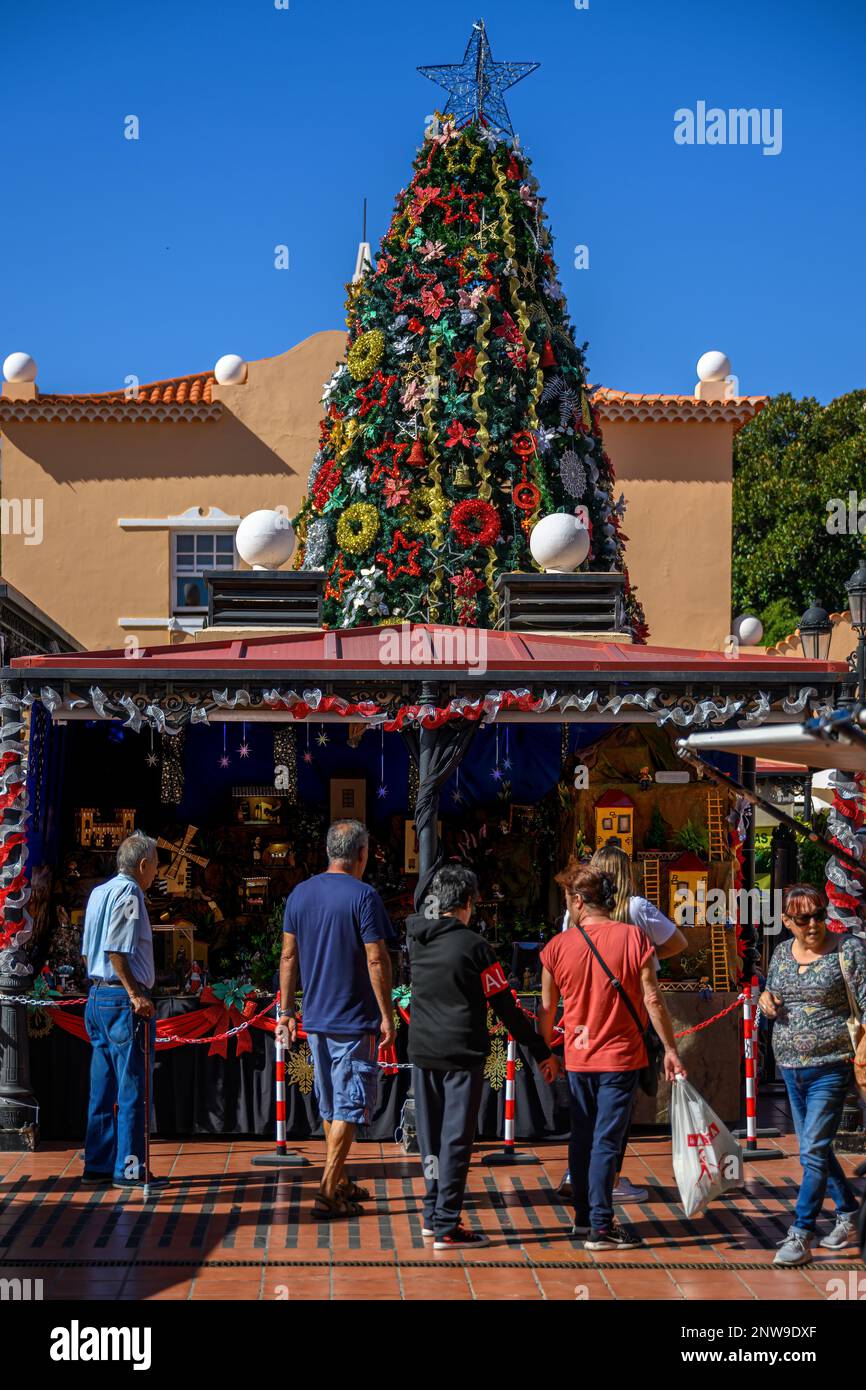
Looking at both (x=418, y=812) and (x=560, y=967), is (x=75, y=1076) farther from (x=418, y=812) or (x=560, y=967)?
(x=560, y=967)

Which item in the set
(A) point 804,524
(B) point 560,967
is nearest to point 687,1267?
(B) point 560,967

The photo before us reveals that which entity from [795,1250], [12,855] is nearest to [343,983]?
[795,1250]

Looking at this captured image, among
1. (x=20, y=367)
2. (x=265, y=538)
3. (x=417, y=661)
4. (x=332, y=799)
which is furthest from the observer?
(x=20, y=367)

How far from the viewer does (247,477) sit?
78.1 ft

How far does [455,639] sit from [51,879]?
3.79m

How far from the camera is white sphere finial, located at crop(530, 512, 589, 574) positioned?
12859 millimetres

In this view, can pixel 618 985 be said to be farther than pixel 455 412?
No

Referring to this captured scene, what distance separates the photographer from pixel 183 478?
77.9ft

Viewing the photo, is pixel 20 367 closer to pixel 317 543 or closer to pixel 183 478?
pixel 183 478

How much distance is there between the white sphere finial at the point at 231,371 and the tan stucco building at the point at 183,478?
0.11 m

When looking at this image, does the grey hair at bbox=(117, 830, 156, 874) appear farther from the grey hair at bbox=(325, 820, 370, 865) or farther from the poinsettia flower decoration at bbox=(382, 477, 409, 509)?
the poinsettia flower decoration at bbox=(382, 477, 409, 509)

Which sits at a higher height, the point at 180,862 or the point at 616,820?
the point at 616,820

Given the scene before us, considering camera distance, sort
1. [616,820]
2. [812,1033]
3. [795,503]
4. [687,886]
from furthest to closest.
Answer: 1. [795,503]
2. [616,820]
3. [687,886]
4. [812,1033]

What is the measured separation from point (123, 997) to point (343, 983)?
1450mm
